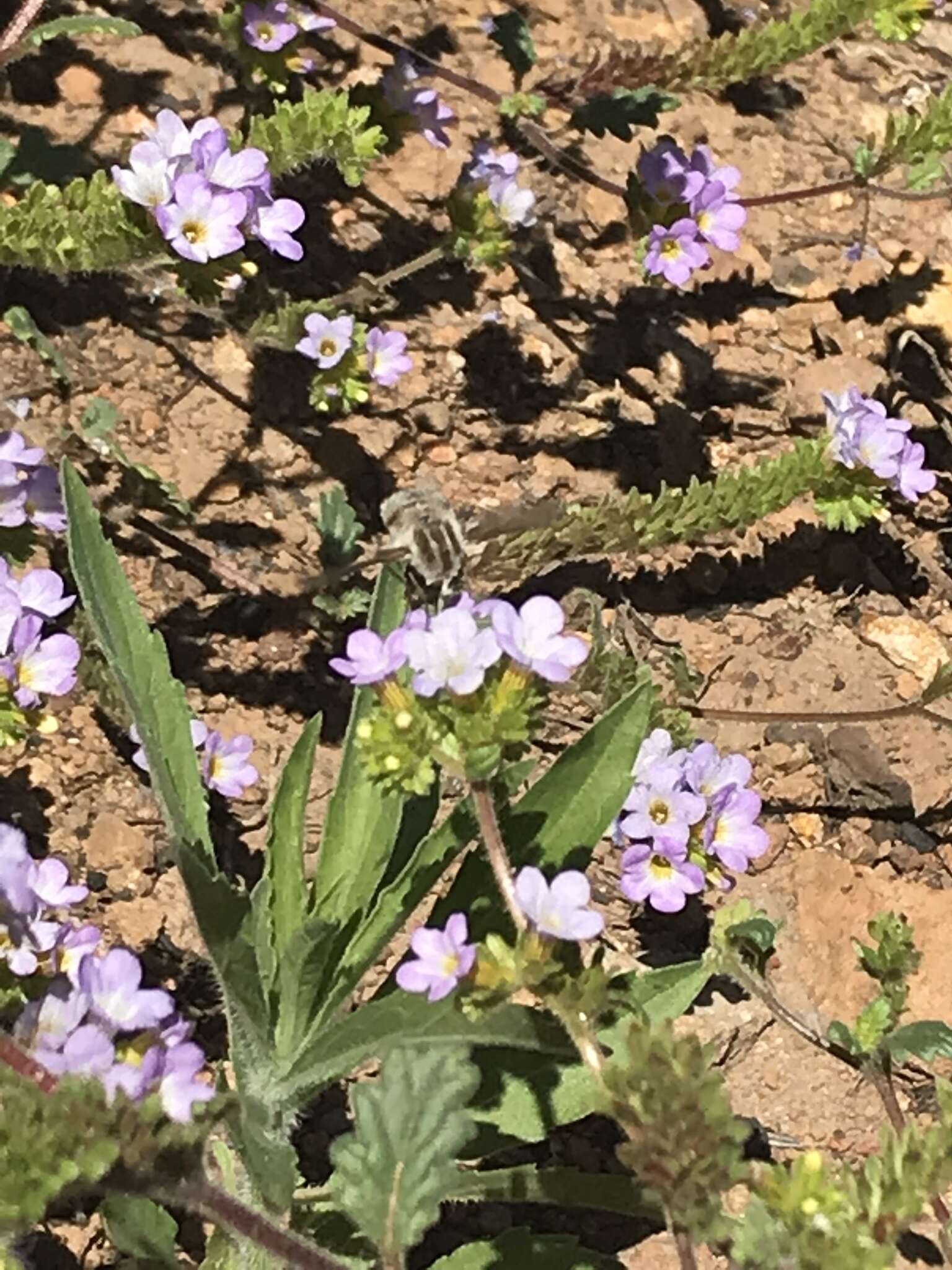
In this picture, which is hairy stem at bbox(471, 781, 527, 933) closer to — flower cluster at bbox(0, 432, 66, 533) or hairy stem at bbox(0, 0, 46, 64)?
flower cluster at bbox(0, 432, 66, 533)

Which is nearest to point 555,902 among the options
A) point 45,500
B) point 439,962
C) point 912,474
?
point 439,962

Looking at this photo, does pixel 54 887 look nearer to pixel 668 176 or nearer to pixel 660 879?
pixel 660 879

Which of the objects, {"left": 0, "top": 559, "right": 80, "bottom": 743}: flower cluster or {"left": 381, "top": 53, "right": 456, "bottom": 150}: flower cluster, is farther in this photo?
{"left": 381, "top": 53, "right": 456, "bottom": 150}: flower cluster

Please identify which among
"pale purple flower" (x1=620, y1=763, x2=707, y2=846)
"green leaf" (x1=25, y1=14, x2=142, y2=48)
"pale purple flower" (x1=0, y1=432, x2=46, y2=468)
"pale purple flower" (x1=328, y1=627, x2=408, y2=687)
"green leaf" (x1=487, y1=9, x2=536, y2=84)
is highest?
"green leaf" (x1=25, y1=14, x2=142, y2=48)

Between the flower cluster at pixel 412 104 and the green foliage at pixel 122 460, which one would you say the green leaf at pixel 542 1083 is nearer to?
the green foliage at pixel 122 460

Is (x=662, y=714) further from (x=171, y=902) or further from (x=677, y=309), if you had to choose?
(x=677, y=309)

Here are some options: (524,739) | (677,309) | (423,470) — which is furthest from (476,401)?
(524,739)

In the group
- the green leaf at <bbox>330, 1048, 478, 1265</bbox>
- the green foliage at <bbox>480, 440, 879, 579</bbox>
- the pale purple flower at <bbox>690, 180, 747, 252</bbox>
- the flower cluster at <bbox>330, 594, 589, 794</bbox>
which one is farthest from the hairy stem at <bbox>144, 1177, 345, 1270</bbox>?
the pale purple flower at <bbox>690, 180, 747, 252</bbox>
